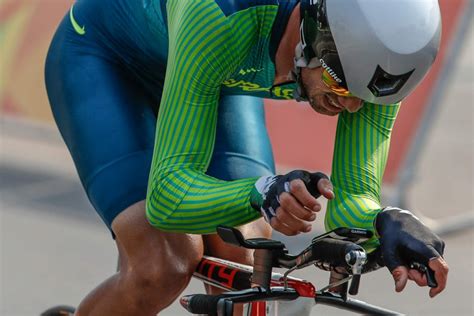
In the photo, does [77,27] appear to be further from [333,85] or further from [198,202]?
[333,85]

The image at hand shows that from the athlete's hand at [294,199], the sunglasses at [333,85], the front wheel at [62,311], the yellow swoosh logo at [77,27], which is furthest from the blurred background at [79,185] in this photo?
the athlete's hand at [294,199]

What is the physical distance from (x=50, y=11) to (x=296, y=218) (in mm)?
7514

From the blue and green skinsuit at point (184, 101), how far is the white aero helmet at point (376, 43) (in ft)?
1.12

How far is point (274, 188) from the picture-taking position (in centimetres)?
334

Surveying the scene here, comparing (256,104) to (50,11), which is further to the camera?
(50,11)

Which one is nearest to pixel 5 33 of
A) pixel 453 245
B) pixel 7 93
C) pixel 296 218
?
pixel 7 93

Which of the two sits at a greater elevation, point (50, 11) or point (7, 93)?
point (50, 11)

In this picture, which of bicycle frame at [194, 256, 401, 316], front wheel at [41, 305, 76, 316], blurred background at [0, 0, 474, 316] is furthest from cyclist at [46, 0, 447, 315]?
blurred background at [0, 0, 474, 316]

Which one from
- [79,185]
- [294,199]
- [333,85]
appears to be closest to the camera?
[294,199]

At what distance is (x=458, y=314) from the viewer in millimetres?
6598

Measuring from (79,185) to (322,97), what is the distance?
232 inches

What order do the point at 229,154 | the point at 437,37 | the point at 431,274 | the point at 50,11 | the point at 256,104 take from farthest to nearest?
the point at 50,11, the point at 256,104, the point at 229,154, the point at 437,37, the point at 431,274

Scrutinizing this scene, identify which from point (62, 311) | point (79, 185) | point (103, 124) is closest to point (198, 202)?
point (103, 124)

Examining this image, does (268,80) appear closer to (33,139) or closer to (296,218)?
(296,218)
